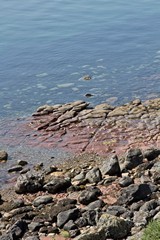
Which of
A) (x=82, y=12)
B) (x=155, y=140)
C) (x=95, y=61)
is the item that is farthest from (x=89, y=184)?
(x=82, y=12)

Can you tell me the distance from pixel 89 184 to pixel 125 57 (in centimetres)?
2524

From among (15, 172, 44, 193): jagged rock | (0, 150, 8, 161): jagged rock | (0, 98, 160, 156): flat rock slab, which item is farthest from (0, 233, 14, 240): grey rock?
(0, 150, 8, 161): jagged rock

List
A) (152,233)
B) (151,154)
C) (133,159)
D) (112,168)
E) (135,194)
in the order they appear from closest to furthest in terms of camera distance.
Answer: (152,233) → (135,194) → (112,168) → (133,159) → (151,154)

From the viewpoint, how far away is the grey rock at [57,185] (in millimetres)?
24797

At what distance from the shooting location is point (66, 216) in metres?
21.2

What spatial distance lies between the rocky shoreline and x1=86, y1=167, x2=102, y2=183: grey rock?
0.05 m

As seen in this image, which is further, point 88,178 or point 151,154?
point 151,154

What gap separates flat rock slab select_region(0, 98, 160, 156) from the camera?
3036 centimetres

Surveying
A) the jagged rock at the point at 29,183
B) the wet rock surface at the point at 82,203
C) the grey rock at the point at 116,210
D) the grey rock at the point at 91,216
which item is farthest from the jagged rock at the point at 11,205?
the grey rock at the point at 116,210

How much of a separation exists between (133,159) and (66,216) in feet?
19.6

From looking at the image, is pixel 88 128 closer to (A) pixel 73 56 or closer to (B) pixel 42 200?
(B) pixel 42 200

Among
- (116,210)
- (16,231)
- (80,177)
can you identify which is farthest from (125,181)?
(16,231)

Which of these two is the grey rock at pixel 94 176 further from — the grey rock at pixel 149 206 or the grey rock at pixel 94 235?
the grey rock at pixel 94 235

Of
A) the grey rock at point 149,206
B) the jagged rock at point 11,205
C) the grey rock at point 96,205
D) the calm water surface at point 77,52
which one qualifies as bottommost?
the calm water surface at point 77,52
